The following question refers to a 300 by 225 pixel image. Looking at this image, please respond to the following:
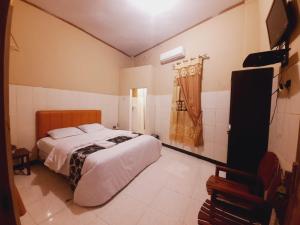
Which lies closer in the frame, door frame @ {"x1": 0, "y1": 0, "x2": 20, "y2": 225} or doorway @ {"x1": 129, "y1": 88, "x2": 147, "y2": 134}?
door frame @ {"x1": 0, "y1": 0, "x2": 20, "y2": 225}

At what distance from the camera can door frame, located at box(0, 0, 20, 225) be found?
390mm

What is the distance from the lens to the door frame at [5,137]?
0.39 metres

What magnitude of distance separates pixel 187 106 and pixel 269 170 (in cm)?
222

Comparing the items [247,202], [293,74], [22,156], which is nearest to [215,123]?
[293,74]

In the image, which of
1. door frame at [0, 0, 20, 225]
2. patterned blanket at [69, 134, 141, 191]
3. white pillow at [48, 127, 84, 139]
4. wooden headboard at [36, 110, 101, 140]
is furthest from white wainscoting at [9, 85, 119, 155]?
door frame at [0, 0, 20, 225]

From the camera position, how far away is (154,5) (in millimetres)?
2732

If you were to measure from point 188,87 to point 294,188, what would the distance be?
2870 millimetres

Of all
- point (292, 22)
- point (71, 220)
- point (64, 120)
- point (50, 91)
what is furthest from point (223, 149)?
point (50, 91)

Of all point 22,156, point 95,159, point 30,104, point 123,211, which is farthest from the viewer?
point 30,104

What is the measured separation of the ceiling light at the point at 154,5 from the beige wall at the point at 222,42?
0.94 m

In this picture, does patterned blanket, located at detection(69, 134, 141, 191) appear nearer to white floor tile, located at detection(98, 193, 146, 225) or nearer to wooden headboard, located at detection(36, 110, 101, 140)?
white floor tile, located at detection(98, 193, 146, 225)

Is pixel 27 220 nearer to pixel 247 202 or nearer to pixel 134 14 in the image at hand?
pixel 247 202

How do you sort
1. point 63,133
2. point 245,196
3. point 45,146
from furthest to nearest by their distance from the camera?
point 63,133 < point 45,146 < point 245,196

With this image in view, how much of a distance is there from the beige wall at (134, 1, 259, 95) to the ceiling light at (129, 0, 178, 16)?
3.08 feet
